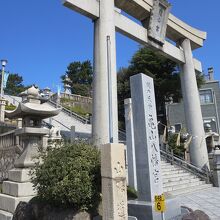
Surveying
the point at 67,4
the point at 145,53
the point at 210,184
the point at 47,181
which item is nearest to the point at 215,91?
the point at 145,53

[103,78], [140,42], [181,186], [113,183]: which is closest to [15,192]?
[113,183]

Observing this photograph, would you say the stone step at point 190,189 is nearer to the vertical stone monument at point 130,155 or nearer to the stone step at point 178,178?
the stone step at point 178,178

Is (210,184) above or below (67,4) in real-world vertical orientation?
below

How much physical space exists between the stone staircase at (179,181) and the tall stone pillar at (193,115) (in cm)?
173

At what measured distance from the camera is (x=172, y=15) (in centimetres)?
1741

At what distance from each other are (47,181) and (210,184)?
11162 mm

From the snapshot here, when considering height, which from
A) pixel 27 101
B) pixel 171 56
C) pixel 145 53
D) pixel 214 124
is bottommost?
pixel 27 101

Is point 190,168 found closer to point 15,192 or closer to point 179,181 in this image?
point 179,181

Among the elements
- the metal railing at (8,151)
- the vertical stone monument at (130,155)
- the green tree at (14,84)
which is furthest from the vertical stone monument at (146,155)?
the green tree at (14,84)

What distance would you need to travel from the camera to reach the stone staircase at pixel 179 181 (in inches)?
485

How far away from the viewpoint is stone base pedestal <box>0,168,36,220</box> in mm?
7516

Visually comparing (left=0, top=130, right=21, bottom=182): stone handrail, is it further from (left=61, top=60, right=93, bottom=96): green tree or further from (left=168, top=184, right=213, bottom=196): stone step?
(left=61, top=60, right=93, bottom=96): green tree

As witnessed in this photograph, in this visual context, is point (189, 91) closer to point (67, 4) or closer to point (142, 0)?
point (142, 0)

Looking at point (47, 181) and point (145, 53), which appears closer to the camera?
point (47, 181)
